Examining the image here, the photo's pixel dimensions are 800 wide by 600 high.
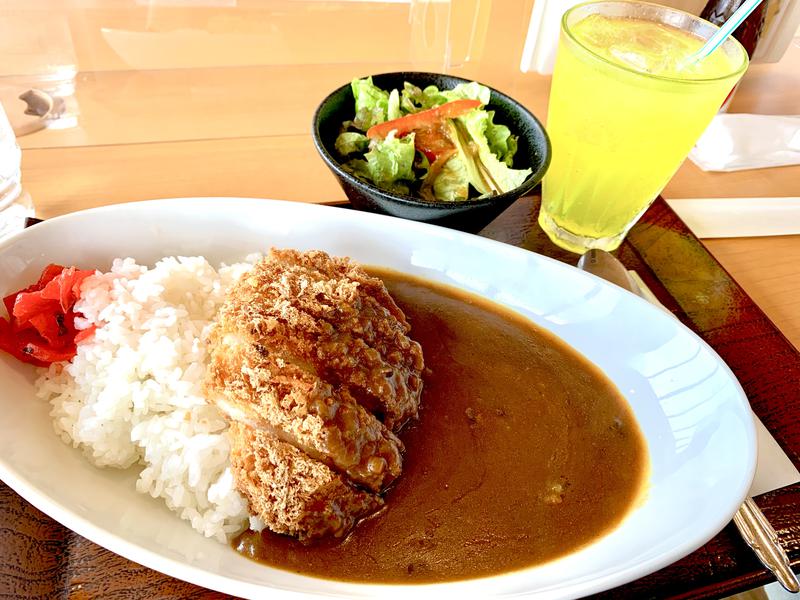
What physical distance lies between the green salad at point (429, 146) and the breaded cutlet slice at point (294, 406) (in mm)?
751

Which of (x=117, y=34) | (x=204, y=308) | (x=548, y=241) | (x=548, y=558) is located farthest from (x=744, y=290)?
(x=117, y=34)

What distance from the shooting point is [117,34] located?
2938 millimetres

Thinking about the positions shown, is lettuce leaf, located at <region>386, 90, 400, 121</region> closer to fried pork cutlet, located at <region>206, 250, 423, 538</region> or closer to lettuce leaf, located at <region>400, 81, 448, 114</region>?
lettuce leaf, located at <region>400, 81, 448, 114</region>

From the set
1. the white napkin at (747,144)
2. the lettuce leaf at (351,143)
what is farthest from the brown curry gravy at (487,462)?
the white napkin at (747,144)

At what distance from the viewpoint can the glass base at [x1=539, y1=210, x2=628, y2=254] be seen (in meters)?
1.93

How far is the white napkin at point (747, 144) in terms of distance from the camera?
247 centimetres

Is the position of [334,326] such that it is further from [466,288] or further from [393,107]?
[393,107]

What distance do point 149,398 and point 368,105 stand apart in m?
1.09

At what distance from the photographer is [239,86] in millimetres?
2783

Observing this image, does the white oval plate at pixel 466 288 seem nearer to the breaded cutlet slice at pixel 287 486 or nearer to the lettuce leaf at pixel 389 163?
the breaded cutlet slice at pixel 287 486

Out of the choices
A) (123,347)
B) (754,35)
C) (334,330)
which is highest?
(754,35)

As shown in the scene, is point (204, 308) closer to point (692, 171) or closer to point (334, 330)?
point (334, 330)

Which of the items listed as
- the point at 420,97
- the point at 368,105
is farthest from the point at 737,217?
the point at 368,105

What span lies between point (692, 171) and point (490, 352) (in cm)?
147
